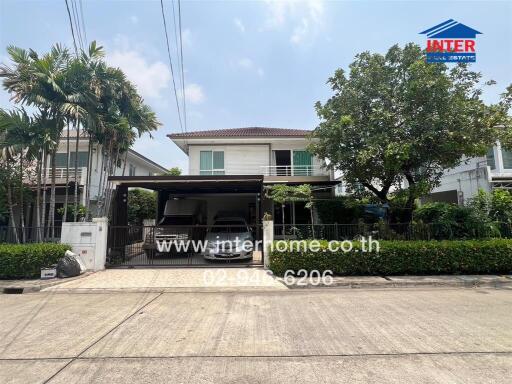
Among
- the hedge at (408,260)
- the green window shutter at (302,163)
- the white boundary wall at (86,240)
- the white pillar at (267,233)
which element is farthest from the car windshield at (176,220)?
the green window shutter at (302,163)

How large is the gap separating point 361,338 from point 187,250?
7872 millimetres

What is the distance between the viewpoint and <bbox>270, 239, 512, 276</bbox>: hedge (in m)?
8.84

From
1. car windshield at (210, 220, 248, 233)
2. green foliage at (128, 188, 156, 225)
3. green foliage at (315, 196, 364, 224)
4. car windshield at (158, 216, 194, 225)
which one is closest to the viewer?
car windshield at (210, 220, 248, 233)

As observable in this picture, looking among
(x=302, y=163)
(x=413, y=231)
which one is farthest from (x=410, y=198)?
(x=302, y=163)

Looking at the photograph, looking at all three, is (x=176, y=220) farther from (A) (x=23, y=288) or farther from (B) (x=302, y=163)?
(B) (x=302, y=163)

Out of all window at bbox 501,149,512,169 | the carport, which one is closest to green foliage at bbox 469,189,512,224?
window at bbox 501,149,512,169

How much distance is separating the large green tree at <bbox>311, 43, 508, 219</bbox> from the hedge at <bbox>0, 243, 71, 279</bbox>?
9.68 metres

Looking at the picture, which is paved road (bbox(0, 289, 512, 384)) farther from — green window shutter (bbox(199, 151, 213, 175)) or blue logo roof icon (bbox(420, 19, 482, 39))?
green window shutter (bbox(199, 151, 213, 175))

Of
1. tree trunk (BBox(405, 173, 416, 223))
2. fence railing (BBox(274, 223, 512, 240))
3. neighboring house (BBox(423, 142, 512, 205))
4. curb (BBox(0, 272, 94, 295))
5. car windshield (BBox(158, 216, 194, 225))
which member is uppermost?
neighboring house (BBox(423, 142, 512, 205))

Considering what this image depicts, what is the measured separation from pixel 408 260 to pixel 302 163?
417 inches

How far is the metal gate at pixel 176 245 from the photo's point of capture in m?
10.6

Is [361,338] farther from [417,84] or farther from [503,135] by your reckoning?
[503,135]

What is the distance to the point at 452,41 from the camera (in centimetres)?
1038

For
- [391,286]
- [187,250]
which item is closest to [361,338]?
[391,286]
